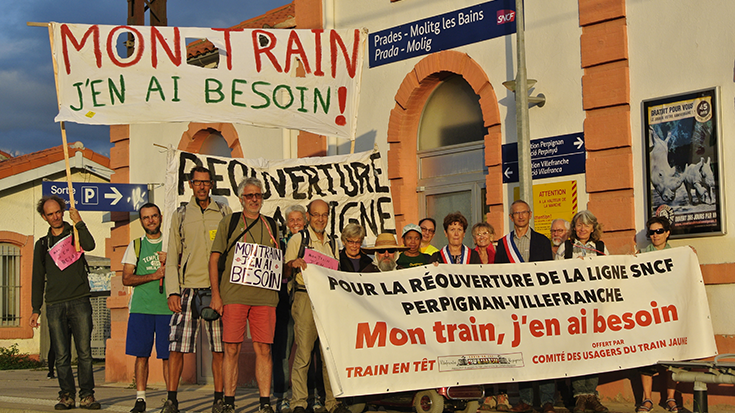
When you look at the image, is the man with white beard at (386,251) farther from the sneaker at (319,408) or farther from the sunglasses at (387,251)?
the sneaker at (319,408)

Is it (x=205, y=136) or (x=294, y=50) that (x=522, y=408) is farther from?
(x=205, y=136)

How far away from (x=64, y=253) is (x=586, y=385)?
5419 millimetres

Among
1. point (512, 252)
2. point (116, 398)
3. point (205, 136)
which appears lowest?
point (116, 398)

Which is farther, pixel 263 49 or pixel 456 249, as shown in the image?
pixel 263 49

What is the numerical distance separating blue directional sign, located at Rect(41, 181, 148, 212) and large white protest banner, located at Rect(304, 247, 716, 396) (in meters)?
7.42

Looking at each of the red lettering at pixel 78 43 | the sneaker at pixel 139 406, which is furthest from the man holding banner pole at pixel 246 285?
the red lettering at pixel 78 43

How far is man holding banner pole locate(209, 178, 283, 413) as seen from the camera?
7.83 m

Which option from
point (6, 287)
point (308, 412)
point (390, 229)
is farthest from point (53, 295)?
point (6, 287)

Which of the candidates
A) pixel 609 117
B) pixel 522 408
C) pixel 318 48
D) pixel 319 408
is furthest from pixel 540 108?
pixel 319 408

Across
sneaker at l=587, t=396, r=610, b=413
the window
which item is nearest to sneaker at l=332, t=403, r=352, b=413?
sneaker at l=587, t=396, r=610, b=413

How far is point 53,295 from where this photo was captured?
30.1 ft

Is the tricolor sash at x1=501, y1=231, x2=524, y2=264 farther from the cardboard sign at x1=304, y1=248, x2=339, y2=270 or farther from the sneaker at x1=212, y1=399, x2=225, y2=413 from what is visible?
the sneaker at x1=212, y1=399, x2=225, y2=413

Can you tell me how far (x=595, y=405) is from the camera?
8.27m

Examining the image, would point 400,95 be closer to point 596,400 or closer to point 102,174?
point 596,400
